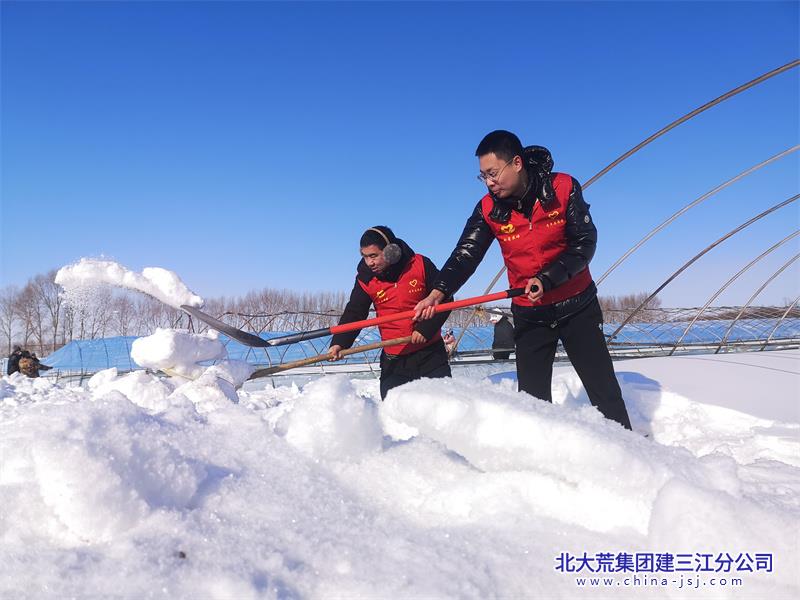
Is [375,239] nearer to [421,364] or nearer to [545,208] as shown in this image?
[421,364]

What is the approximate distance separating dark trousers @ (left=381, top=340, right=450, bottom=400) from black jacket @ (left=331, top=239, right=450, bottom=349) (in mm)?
172

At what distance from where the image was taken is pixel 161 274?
409cm

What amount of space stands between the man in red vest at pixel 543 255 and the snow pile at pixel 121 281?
2254 mm

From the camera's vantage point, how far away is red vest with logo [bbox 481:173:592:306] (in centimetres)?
255

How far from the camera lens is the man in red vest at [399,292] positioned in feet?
10.5

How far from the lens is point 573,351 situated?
2658mm

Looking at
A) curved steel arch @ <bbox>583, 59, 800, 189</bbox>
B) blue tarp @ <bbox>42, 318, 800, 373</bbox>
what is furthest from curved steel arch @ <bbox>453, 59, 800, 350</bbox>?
blue tarp @ <bbox>42, 318, 800, 373</bbox>

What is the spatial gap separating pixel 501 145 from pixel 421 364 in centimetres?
134

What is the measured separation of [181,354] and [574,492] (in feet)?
12.1

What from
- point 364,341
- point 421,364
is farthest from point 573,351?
point 364,341

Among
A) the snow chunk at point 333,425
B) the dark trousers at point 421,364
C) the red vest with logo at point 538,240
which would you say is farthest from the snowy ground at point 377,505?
the dark trousers at point 421,364

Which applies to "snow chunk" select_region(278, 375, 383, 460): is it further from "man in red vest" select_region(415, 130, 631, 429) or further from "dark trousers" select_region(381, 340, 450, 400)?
"dark trousers" select_region(381, 340, 450, 400)

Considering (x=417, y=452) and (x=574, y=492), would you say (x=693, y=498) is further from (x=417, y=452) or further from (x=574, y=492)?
(x=417, y=452)

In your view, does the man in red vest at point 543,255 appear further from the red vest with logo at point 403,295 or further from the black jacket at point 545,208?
the red vest with logo at point 403,295
